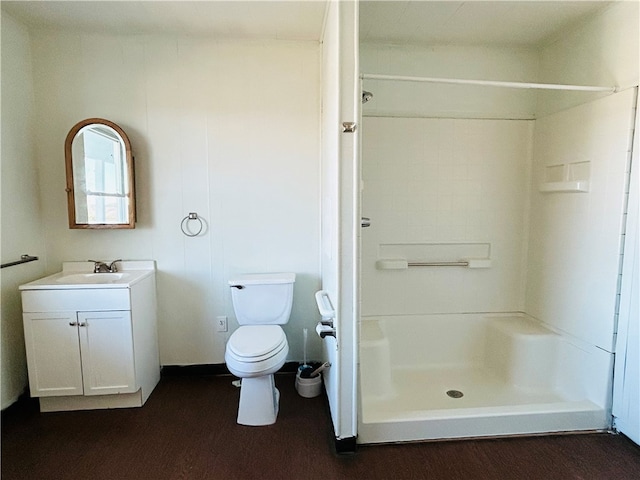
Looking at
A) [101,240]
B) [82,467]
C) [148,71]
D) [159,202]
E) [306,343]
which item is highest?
[148,71]

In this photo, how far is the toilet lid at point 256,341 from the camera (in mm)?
1983

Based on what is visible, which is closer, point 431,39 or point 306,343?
point 431,39

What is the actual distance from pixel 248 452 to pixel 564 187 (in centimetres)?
237

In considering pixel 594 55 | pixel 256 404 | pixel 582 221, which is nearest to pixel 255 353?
pixel 256 404

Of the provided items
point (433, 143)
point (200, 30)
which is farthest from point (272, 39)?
point (433, 143)

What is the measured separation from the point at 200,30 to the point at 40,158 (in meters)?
1.34

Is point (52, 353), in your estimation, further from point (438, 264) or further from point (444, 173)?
point (444, 173)

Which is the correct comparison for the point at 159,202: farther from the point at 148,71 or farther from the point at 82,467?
the point at 82,467

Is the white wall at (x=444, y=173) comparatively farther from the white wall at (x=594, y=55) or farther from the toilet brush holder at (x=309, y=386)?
the toilet brush holder at (x=309, y=386)

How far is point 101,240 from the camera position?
249cm

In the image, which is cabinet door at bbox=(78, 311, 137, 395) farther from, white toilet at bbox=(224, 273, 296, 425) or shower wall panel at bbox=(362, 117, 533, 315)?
shower wall panel at bbox=(362, 117, 533, 315)

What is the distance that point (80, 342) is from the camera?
2117mm

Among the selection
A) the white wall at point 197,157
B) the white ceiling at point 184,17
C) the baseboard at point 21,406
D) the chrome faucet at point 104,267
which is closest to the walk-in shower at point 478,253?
the white wall at point 197,157

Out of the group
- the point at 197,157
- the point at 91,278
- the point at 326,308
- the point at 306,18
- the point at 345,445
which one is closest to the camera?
the point at 345,445
